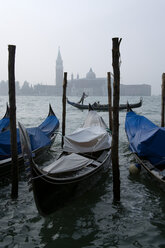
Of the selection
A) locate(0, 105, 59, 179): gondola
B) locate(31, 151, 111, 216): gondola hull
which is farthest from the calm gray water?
locate(0, 105, 59, 179): gondola

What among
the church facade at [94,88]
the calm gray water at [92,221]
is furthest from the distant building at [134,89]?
the calm gray water at [92,221]

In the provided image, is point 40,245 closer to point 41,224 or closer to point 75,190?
point 41,224

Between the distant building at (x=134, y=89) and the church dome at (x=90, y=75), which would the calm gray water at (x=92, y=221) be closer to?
the distant building at (x=134, y=89)

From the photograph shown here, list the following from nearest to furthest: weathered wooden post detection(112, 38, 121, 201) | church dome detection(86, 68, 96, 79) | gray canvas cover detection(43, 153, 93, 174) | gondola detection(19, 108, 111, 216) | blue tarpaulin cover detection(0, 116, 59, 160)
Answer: gondola detection(19, 108, 111, 216)
weathered wooden post detection(112, 38, 121, 201)
gray canvas cover detection(43, 153, 93, 174)
blue tarpaulin cover detection(0, 116, 59, 160)
church dome detection(86, 68, 96, 79)

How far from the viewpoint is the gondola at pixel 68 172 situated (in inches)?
151

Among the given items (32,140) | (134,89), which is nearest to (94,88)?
(134,89)

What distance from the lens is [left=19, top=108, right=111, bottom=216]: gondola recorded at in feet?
12.6

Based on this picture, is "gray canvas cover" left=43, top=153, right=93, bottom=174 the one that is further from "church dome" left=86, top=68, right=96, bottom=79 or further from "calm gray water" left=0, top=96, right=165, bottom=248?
"church dome" left=86, top=68, right=96, bottom=79

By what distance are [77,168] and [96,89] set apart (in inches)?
4647

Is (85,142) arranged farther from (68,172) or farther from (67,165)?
(68,172)

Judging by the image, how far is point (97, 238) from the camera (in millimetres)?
3779

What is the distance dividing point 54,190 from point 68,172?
0.70m

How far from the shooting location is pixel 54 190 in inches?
164

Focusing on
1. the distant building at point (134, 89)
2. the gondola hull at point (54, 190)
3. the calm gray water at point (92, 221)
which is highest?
the distant building at point (134, 89)
